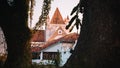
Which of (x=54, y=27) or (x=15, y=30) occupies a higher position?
(x=15, y=30)

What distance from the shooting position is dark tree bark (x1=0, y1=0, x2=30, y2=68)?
918cm

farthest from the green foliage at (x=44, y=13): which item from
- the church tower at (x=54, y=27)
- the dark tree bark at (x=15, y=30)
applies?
the church tower at (x=54, y=27)

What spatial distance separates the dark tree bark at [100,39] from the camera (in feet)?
19.6

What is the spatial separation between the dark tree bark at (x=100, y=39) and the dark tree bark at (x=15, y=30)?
305cm

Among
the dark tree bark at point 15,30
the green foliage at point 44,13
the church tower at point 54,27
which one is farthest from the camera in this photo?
the church tower at point 54,27

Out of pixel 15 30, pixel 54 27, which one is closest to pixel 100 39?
pixel 15 30

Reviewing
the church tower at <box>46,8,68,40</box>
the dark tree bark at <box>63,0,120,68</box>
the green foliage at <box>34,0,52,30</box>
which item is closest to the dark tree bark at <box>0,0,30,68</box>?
the green foliage at <box>34,0,52,30</box>

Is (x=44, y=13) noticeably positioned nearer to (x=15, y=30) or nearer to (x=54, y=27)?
(x=15, y=30)

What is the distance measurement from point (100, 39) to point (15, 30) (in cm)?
384

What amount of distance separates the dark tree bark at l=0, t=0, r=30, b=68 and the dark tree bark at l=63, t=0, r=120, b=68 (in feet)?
10.0

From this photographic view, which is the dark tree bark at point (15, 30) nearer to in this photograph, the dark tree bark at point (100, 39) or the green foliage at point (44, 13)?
the green foliage at point (44, 13)

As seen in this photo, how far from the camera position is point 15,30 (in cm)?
930

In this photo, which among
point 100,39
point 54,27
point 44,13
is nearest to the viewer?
point 100,39

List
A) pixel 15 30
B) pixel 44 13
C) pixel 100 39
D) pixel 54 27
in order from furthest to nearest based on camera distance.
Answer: pixel 54 27
pixel 44 13
pixel 15 30
pixel 100 39
